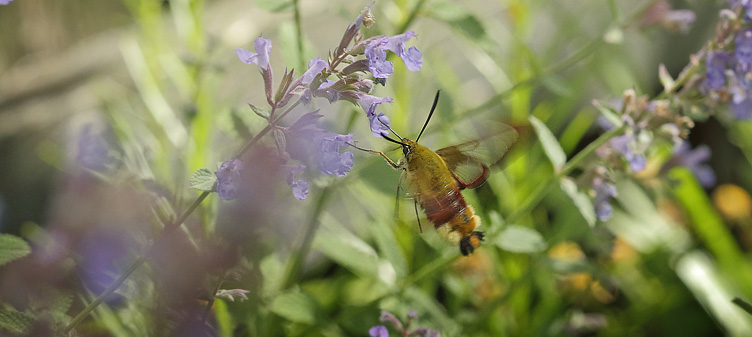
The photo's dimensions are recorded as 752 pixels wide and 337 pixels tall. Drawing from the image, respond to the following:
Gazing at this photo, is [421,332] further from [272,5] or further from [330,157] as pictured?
[272,5]

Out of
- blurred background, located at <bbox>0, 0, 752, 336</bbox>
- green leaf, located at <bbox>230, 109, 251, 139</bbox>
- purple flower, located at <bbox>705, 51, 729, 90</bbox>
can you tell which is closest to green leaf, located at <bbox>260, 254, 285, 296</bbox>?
blurred background, located at <bbox>0, 0, 752, 336</bbox>

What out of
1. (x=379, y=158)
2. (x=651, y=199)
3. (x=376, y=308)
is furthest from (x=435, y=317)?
(x=651, y=199)

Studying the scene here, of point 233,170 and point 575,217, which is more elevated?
point 233,170

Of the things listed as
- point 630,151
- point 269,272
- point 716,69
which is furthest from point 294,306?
point 716,69

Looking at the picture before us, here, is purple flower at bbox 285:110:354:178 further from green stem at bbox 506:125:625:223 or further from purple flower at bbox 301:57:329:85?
green stem at bbox 506:125:625:223

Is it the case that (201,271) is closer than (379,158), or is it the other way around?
(201,271)

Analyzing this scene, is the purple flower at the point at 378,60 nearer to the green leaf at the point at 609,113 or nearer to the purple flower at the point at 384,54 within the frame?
the purple flower at the point at 384,54

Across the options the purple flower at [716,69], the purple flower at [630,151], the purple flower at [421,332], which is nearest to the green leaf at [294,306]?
the purple flower at [421,332]

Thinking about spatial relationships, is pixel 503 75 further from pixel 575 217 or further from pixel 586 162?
pixel 586 162
